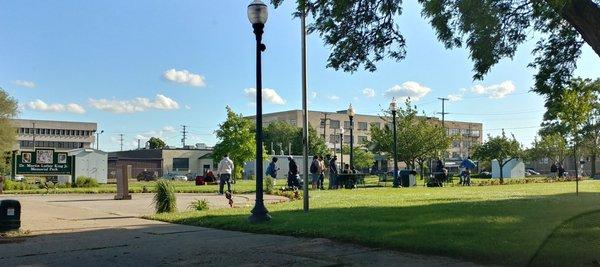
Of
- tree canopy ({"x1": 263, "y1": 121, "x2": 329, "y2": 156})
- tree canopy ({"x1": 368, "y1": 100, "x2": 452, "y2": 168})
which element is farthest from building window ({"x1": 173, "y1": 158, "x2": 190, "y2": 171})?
tree canopy ({"x1": 368, "y1": 100, "x2": 452, "y2": 168})

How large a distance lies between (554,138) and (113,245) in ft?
187

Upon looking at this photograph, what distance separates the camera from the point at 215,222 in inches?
467

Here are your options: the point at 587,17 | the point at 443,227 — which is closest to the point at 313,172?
the point at 443,227

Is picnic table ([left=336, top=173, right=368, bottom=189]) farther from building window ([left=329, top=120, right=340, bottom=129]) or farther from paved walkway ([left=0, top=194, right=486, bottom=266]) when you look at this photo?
building window ([left=329, top=120, right=340, bottom=129])

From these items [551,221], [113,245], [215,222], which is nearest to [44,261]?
[113,245]

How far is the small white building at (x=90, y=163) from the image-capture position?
129 ft

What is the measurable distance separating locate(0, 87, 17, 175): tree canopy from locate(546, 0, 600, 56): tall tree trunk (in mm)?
71194

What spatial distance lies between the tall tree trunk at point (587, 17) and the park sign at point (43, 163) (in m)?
32.5

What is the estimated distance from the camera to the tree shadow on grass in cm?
791

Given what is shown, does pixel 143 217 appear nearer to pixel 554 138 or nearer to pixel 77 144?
pixel 554 138

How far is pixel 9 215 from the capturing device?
10398 millimetres

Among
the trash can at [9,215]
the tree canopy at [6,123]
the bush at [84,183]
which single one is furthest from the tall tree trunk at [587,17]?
the tree canopy at [6,123]

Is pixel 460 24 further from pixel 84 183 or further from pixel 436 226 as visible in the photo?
pixel 84 183

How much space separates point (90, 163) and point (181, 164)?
6664 cm
